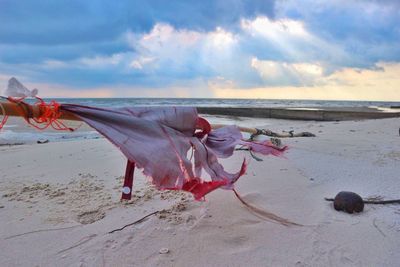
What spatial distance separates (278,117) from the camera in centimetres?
2097

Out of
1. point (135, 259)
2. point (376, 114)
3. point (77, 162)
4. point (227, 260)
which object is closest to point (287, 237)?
point (227, 260)

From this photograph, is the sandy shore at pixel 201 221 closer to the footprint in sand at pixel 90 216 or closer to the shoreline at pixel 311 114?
the footprint in sand at pixel 90 216

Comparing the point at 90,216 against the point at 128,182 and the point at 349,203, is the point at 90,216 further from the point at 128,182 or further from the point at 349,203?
the point at 349,203

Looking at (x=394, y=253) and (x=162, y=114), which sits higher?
(x=162, y=114)

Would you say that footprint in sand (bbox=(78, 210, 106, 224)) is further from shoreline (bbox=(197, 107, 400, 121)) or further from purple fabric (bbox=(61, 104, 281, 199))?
shoreline (bbox=(197, 107, 400, 121))

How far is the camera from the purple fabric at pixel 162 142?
2227mm

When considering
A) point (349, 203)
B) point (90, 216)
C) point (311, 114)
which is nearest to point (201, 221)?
point (90, 216)

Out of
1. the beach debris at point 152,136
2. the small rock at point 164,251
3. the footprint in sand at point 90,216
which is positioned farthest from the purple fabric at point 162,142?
the footprint in sand at point 90,216

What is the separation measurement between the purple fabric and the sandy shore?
42cm

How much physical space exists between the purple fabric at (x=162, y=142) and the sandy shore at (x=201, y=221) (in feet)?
1.37

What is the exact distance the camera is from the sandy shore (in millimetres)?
2215

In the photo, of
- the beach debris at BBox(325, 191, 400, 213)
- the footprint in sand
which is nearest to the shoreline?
the beach debris at BBox(325, 191, 400, 213)

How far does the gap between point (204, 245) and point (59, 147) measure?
16.2 ft

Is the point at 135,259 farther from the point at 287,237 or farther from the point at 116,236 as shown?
the point at 287,237
